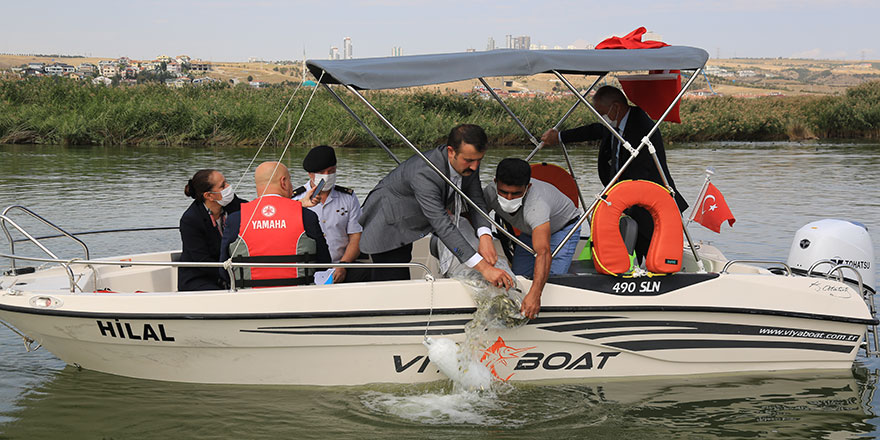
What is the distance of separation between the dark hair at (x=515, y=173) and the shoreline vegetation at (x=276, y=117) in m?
18.1

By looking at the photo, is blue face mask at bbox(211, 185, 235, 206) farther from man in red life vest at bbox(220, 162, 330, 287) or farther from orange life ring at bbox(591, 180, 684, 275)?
orange life ring at bbox(591, 180, 684, 275)

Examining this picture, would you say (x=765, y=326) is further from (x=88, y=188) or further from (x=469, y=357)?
(x=88, y=188)

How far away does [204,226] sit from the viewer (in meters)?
5.72

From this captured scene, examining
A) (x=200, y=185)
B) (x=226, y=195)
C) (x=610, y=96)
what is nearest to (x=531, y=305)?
(x=610, y=96)

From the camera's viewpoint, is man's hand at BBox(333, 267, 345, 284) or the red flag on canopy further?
the red flag on canopy

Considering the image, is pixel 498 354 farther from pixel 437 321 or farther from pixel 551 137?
pixel 551 137

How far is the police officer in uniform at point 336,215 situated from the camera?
5.79 metres

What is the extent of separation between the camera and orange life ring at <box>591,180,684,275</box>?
5414 millimetres

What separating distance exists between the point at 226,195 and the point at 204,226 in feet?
0.89

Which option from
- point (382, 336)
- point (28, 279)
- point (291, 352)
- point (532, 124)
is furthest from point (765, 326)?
point (532, 124)

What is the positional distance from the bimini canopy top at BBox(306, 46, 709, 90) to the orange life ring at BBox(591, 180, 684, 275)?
0.82 meters

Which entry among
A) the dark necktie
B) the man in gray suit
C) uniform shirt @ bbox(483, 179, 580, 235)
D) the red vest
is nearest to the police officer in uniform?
the man in gray suit

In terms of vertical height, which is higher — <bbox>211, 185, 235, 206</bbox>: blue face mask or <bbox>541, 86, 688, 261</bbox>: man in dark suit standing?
<bbox>541, 86, 688, 261</bbox>: man in dark suit standing

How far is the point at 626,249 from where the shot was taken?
5.53 m
